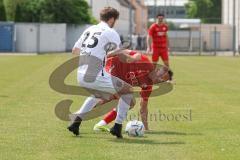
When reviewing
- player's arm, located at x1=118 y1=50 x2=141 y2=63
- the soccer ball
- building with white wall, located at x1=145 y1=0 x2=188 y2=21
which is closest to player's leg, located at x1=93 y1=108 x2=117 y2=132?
A: the soccer ball

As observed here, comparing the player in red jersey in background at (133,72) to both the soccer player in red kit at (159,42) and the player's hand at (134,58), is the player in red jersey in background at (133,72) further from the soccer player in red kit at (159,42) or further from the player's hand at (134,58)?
the soccer player in red kit at (159,42)

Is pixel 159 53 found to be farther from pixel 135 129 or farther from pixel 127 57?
pixel 127 57

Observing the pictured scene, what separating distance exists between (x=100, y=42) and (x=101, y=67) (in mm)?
425

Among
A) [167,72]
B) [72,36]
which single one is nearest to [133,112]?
[167,72]

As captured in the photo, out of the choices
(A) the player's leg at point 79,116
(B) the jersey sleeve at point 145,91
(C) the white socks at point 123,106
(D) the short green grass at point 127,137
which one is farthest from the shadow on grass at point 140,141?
(B) the jersey sleeve at point 145,91

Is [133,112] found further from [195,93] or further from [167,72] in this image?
[195,93]

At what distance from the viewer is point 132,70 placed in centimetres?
1129

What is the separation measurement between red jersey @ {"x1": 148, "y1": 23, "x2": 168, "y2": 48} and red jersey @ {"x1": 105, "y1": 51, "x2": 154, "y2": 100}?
11.1m

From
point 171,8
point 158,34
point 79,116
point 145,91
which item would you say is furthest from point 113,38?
point 171,8

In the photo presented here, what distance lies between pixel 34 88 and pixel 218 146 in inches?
465

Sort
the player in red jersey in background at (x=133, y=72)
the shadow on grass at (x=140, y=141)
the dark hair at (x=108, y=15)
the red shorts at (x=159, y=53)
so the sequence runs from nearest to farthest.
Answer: the shadow on grass at (x=140, y=141), the dark hair at (x=108, y=15), the player in red jersey in background at (x=133, y=72), the red shorts at (x=159, y=53)

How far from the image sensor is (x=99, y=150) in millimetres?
9523

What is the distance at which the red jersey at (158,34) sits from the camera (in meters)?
22.6

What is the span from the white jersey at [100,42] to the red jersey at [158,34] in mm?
11785
